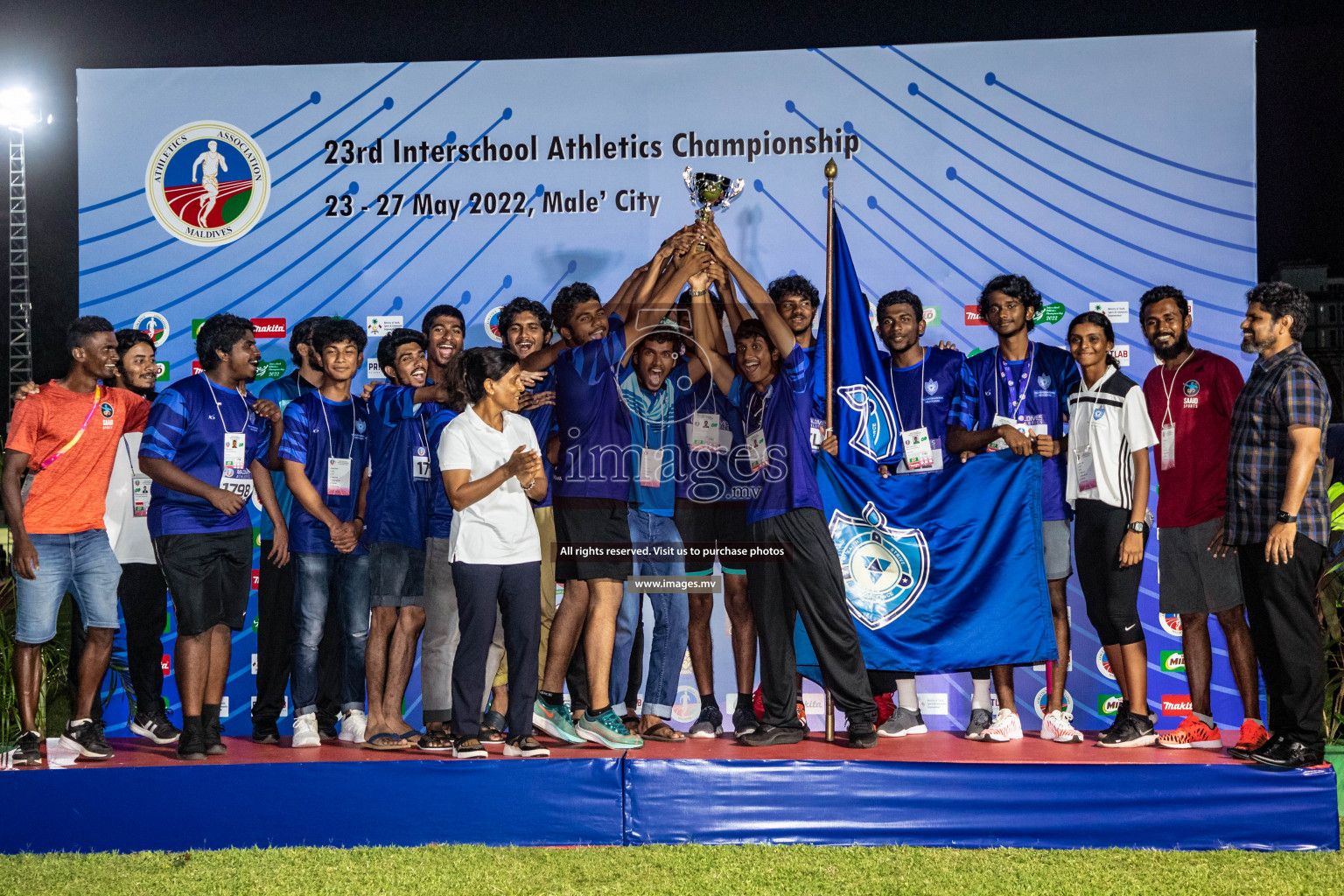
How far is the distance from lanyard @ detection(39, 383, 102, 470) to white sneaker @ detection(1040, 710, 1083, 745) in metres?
3.76

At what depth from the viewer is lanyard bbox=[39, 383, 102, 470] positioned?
12.5 ft

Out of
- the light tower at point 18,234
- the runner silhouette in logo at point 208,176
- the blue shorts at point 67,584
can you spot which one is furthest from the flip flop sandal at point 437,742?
the light tower at point 18,234

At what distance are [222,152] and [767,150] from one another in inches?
102

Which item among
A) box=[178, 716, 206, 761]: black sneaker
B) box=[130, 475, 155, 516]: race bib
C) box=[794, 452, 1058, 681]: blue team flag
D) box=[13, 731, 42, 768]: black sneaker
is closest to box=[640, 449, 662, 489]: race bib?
box=[794, 452, 1058, 681]: blue team flag

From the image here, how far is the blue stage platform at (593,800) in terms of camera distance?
335 centimetres

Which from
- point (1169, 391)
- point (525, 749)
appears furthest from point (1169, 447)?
point (525, 749)

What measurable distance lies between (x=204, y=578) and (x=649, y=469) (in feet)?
5.34

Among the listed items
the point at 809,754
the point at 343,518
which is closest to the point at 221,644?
the point at 343,518

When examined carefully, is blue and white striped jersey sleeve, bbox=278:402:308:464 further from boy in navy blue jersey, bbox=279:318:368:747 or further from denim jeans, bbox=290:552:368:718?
denim jeans, bbox=290:552:368:718

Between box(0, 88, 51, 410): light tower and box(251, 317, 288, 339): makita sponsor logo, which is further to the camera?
box(0, 88, 51, 410): light tower

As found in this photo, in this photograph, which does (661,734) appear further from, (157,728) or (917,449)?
(157,728)

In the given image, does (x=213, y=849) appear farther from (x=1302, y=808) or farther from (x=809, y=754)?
(x=1302, y=808)

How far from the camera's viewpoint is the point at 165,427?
372cm

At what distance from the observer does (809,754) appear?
3516mm
